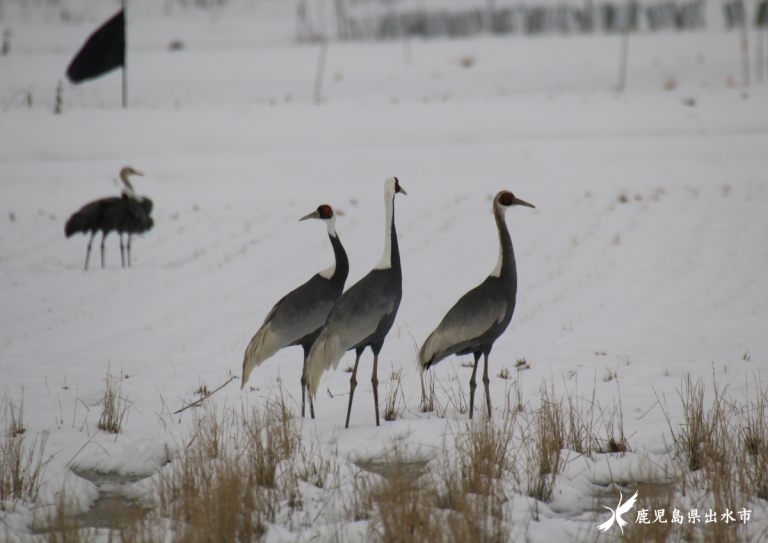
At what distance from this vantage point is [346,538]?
326 cm

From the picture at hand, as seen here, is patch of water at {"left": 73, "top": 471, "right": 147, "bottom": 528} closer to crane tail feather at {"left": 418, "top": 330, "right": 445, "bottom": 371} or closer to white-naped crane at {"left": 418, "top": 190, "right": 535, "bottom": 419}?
crane tail feather at {"left": 418, "top": 330, "right": 445, "bottom": 371}

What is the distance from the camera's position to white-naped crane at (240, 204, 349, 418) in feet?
17.2

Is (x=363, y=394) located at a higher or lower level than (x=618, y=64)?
lower

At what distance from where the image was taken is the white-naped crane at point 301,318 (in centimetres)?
525

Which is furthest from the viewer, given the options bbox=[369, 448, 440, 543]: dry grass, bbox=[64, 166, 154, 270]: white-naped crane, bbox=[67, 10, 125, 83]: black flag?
bbox=[67, 10, 125, 83]: black flag

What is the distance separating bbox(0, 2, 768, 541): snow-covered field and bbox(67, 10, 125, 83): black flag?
119 centimetres

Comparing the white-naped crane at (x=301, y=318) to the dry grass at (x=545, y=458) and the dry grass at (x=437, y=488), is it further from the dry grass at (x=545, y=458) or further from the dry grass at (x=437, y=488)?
the dry grass at (x=545, y=458)

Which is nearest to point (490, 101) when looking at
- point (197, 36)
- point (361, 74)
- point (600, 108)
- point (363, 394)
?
point (600, 108)

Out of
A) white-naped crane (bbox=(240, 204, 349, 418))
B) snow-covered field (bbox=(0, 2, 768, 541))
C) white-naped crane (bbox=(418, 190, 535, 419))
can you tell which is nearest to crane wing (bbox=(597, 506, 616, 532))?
snow-covered field (bbox=(0, 2, 768, 541))

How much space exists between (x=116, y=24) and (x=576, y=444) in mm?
18953

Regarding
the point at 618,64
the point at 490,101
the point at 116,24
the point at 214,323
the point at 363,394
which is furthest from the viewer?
the point at 618,64

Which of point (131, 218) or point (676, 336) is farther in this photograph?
point (131, 218)

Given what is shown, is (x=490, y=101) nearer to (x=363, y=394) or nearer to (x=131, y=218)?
(x=131, y=218)

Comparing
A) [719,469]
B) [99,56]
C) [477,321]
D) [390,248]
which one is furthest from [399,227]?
[99,56]
